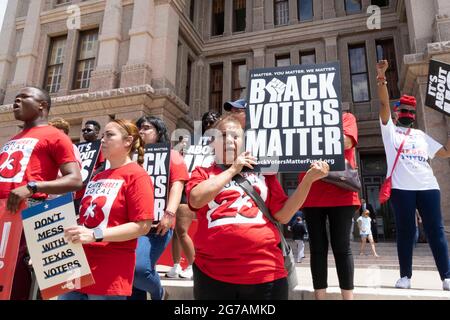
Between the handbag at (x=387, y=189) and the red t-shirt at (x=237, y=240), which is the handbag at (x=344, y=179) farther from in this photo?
the handbag at (x=387, y=189)

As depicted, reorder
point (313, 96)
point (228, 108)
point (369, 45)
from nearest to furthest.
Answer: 1. point (313, 96)
2. point (228, 108)
3. point (369, 45)

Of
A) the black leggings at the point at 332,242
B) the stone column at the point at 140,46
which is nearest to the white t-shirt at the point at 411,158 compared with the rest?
the black leggings at the point at 332,242

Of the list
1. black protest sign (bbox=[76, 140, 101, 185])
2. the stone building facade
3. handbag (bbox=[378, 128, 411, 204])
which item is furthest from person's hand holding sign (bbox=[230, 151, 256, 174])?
the stone building facade

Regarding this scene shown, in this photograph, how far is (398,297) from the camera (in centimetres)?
287

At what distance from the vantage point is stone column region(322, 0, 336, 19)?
15.7 meters

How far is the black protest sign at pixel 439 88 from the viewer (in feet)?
11.9

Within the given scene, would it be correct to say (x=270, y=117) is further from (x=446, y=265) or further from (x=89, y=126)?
(x=89, y=126)

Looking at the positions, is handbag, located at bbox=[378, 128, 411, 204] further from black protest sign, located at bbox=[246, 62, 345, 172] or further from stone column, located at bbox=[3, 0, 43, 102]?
stone column, located at bbox=[3, 0, 43, 102]

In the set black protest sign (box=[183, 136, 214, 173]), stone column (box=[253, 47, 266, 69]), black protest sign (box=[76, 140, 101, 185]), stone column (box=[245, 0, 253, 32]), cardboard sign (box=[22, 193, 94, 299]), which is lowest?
cardboard sign (box=[22, 193, 94, 299])

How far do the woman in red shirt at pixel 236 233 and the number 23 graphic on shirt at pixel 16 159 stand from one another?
1.16 metres

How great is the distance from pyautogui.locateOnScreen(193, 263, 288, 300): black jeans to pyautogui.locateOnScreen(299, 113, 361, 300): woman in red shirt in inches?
37.9

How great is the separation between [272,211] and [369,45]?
1516cm

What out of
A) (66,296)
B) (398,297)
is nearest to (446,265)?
(398,297)

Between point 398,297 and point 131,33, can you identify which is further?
point 131,33
